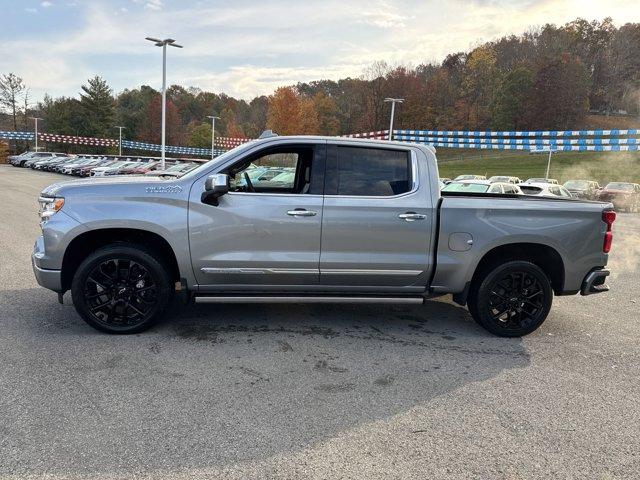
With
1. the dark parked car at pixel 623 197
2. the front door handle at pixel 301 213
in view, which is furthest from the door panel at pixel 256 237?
the dark parked car at pixel 623 197

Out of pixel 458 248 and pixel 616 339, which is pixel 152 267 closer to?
pixel 458 248

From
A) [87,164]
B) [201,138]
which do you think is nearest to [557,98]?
[201,138]

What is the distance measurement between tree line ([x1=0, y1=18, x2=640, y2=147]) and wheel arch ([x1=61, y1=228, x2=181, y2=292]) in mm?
61539

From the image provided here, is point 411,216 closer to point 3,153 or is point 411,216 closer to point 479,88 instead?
point 3,153

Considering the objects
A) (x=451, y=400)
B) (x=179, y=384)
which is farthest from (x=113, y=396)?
(x=451, y=400)

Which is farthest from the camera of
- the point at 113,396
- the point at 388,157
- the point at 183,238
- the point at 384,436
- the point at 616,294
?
the point at 616,294

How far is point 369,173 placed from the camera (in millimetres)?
4828

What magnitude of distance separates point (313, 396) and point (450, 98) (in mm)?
88458

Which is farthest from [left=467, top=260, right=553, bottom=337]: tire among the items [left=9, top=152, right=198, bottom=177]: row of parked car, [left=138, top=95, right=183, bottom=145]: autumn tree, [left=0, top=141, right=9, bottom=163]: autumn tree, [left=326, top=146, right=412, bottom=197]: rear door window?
[left=138, top=95, right=183, bottom=145]: autumn tree

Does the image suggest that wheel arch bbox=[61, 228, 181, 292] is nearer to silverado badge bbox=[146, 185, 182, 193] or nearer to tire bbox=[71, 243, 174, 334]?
tire bbox=[71, 243, 174, 334]

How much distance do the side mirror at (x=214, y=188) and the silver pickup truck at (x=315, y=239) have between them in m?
0.01

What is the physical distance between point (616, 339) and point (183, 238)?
4.43 metres

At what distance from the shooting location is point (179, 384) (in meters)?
3.74

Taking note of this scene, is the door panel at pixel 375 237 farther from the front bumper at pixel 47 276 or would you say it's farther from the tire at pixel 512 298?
the front bumper at pixel 47 276
